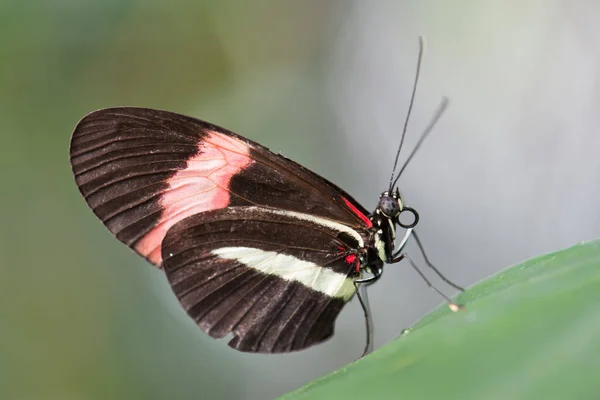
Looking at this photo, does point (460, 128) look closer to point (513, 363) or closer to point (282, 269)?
point (282, 269)

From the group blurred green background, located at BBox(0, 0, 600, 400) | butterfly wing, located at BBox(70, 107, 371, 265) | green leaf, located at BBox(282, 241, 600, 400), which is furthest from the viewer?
blurred green background, located at BBox(0, 0, 600, 400)

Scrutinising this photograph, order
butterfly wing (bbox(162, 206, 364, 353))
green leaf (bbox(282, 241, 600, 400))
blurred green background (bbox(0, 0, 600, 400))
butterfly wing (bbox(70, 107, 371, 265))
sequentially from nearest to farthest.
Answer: green leaf (bbox(282, 241, 600, 400)), butterfly wing (bbox(70, 107, 371, 265)), butterfly wing (bbox(162, 206, 364, 353)), blurred green background (bbox(0, 0, 600, 400))

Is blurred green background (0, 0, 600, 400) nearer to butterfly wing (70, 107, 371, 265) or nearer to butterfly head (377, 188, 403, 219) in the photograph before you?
butterfly head (377, 188, 403, 219)

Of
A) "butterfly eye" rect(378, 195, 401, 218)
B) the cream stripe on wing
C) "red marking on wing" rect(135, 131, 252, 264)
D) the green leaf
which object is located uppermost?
"red marking on wing" rect(135, 131, 252, 264)

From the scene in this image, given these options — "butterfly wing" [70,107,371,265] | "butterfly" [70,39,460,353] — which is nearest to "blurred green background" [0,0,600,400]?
"butterfly" [70,39,460,353]

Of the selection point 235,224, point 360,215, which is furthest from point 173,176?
point 360,215

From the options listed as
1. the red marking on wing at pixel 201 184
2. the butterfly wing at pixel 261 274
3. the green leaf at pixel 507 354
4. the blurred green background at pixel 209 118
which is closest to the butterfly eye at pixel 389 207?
the butterfly wing at pixel 261 274
